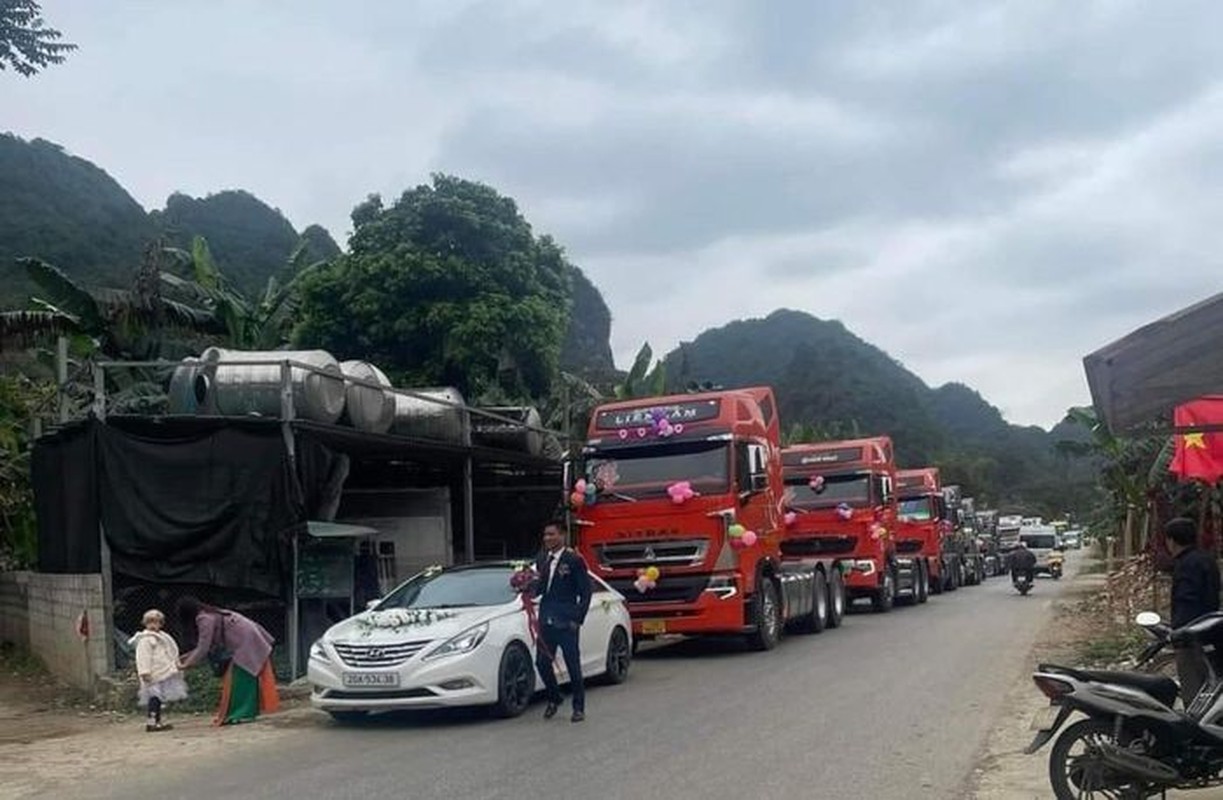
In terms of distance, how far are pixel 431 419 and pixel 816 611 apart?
7.16 metres

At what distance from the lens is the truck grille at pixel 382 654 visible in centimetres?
1184

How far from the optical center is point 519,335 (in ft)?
102

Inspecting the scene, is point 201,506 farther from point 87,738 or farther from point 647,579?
point 647,579

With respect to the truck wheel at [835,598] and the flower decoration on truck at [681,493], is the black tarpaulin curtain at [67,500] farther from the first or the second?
the truck wheel at [835,598]

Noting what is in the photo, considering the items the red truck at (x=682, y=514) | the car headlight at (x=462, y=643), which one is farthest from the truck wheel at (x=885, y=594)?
the car headlight at (x=462, y=643)

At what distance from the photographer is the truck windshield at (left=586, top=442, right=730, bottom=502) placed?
17.9 meters

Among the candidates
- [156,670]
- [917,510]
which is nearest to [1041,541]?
[917,510]

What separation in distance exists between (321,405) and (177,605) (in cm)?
283

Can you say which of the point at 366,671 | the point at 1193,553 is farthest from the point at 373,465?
the point at 1193,553

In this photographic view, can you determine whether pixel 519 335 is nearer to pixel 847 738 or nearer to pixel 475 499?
pixel 475 499

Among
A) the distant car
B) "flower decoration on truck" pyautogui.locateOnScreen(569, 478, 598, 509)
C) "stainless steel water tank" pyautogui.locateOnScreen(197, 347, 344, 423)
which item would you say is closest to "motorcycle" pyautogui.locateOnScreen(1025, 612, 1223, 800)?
"stainless steel water tank" pyautogui.locateOnScreen(197, 347, 344, 423)

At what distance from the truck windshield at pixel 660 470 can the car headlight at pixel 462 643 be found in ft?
20.1

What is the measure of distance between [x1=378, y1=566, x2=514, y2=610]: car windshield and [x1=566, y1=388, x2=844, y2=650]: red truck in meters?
4.32

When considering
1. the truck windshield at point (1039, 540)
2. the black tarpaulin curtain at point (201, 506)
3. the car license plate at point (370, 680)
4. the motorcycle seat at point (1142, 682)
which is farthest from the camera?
the truck windshield at point (1039, 540)
